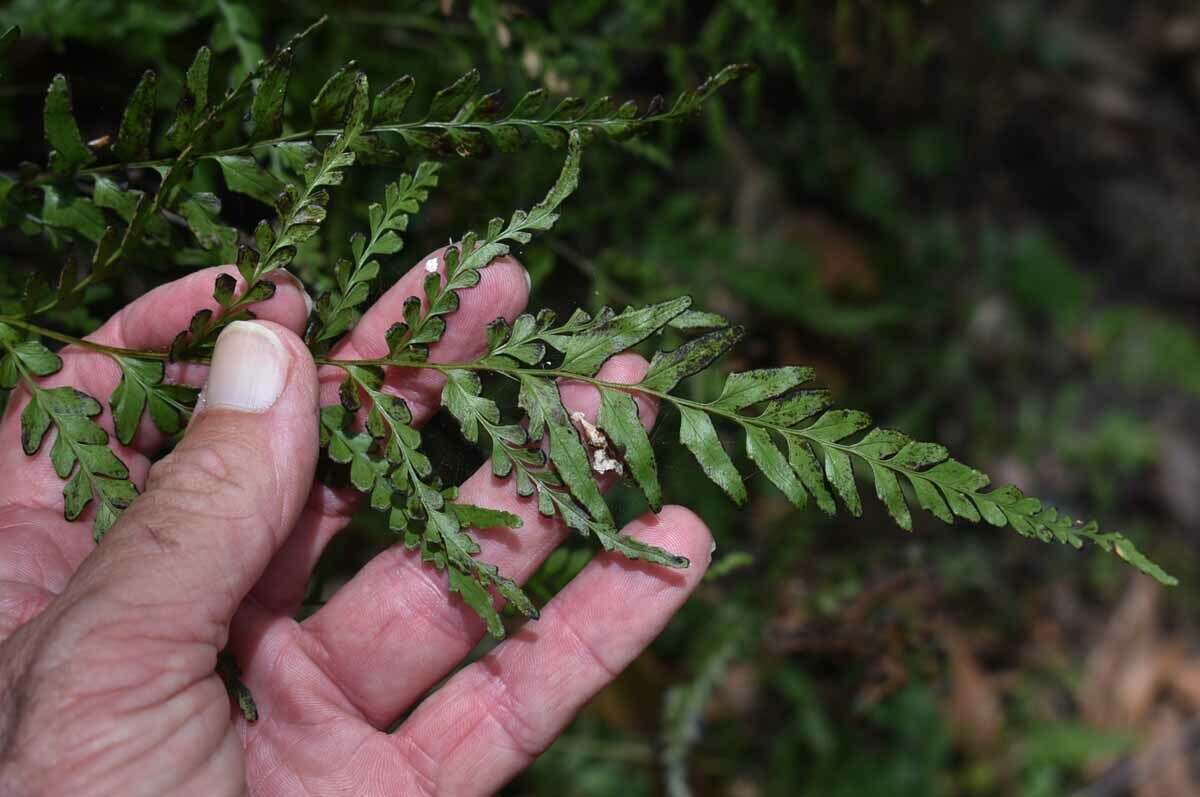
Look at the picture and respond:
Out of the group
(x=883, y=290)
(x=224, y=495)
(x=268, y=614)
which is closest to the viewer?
(x=224, y=495)

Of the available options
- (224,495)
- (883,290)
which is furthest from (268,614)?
(883,290)

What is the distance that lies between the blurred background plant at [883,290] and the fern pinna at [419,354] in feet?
1.05

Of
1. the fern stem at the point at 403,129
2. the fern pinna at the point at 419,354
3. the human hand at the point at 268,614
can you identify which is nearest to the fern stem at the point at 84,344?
the fern pinna at the point at 419,354

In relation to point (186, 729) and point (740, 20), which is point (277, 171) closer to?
point (186, 729)

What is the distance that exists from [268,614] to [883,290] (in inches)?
142

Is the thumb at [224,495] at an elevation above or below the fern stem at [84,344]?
below

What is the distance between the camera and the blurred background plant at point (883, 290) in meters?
2.96

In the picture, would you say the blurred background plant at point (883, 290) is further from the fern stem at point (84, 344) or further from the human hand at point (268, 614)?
the fern stem at point (84, 344)

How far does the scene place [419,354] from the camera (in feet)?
7.21

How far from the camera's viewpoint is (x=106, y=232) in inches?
78.0

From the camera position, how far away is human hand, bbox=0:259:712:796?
1.89 metres

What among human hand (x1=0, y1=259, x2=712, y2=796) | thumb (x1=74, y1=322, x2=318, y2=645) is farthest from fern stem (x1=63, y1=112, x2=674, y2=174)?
thumb (x1=74, y1=322, x2=318, y2=645)

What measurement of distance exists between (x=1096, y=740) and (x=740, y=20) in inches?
152

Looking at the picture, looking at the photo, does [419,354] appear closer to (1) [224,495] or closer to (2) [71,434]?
(1) [224,495]
